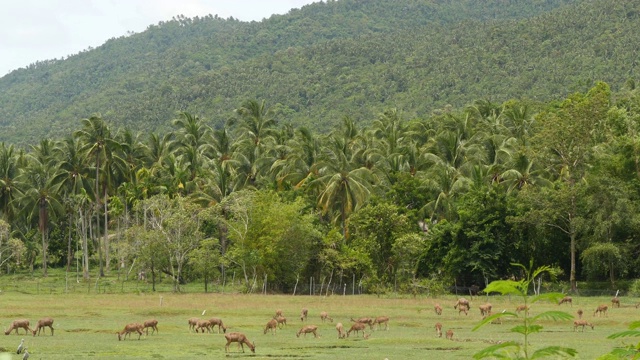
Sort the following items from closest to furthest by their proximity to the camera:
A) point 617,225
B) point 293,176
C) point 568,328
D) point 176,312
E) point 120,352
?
point 120,352
point 568,328
point 176,312
point 617,225
point 293,176

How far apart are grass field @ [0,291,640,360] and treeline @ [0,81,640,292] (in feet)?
24.2

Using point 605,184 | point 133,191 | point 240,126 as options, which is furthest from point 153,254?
point 605,184

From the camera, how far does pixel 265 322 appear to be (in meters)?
46.9

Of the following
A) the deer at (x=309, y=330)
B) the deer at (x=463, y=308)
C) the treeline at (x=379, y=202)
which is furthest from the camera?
the treeline at (x=379, y=202)

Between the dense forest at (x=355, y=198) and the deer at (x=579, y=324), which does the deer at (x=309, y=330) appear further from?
the dense forest at (x=355, y=198)

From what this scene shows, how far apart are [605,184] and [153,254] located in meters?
41.1

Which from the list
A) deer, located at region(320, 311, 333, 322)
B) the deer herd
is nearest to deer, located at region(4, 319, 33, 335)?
the deer herd

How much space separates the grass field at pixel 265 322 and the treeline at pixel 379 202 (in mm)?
7369

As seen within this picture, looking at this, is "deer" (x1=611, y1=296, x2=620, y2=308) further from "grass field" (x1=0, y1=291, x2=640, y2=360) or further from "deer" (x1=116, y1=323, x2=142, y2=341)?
"deer" (x1=116, y1=323, x2=142, y2=341)

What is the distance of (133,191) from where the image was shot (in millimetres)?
93938

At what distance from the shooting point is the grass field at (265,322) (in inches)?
1300

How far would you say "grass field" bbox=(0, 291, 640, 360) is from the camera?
33031 millimetres

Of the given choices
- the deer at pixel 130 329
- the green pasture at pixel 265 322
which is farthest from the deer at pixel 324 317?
the deer at pixel 130 329

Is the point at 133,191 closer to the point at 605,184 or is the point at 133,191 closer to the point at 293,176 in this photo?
the point at 293,176
